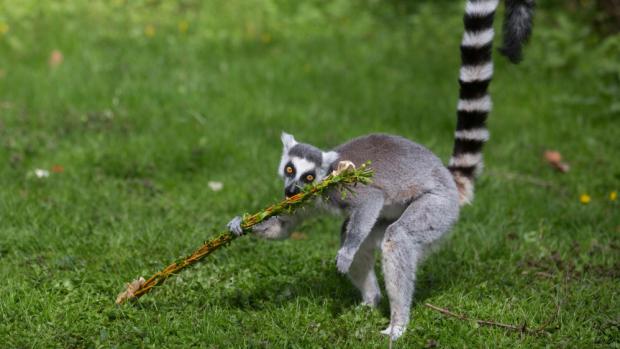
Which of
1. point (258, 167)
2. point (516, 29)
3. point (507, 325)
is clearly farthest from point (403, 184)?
point (258, 167)

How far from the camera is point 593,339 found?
14.1ft

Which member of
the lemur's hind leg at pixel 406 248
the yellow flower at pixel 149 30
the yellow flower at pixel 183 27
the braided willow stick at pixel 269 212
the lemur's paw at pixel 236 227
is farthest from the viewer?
the yellow flower at pixel 183 27

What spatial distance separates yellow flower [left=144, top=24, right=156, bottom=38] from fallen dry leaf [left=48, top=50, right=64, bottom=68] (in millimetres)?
1197

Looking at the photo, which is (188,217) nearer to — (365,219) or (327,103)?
(365,219)

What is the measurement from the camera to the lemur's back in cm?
464

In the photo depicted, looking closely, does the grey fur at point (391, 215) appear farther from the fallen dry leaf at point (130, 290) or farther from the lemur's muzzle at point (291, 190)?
the fallen dry leaf at point (130, 290)

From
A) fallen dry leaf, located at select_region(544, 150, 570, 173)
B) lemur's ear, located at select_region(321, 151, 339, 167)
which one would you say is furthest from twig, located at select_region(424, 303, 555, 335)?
fallen dry leaf, located at select_region(544, 150, 570, 173)

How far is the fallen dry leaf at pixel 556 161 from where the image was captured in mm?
7105

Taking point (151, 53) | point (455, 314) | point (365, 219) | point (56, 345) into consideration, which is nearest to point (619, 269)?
point (455, 314)

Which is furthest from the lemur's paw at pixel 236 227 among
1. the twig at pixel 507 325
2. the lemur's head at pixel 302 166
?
the twig at pixel 507 325

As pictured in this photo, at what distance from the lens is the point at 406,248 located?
4391 mm

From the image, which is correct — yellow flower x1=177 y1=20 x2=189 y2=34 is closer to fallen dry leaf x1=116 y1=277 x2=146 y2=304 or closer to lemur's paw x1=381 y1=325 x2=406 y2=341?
fallen dry leaf x1=116 y1=277 x2=146 y2=304

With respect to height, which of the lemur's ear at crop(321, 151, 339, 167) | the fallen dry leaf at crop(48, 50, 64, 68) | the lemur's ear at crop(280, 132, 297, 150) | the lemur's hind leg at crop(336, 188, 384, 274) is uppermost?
the lemur's ear at crop(280, 132, 297, 150)

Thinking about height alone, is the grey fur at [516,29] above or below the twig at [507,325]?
above
